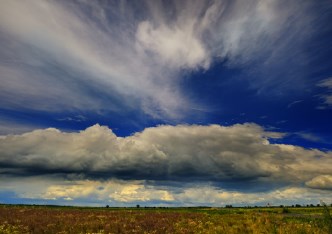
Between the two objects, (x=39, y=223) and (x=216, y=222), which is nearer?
(x=39, y=223)

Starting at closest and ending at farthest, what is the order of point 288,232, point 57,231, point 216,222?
point 288,232, point 57,231, point 216,222

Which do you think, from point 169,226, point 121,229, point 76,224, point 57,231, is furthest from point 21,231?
point 169,226

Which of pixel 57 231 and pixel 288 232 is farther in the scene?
pixel 57 231

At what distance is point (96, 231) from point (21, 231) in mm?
6733

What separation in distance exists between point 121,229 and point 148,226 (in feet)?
11.5

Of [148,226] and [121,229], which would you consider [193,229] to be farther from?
[121,229]

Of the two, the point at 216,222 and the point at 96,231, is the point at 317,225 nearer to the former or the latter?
the point at 216,222

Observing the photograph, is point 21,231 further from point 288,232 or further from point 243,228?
point 288,232

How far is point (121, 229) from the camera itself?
30.4m

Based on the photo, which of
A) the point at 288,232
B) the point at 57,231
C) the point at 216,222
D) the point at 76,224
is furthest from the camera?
the point at 216,222

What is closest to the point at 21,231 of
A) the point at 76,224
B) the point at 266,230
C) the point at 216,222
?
the point at 76,224

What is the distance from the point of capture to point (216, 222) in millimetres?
37125

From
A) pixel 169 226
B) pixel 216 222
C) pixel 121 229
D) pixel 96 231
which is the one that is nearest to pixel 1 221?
pixel 96 231

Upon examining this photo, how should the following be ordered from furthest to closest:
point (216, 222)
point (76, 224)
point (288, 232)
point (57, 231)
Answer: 1. point (216, 222)
2. point (76, 224)
3. point (57, 231)
4. point (288, 232)
